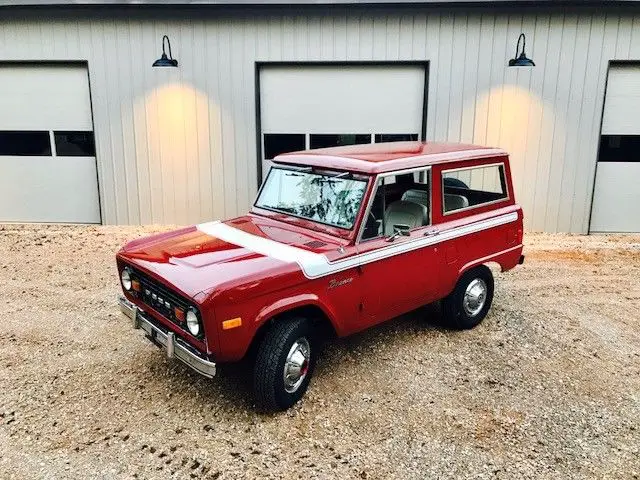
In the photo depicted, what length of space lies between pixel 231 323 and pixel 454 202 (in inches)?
111

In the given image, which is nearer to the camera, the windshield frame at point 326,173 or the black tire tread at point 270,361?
the black tire tread at point 270,361

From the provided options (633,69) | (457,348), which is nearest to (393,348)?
(457,348)

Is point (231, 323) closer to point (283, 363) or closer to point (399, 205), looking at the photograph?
point (283, 363)

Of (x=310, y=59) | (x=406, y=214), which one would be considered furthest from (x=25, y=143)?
(x=406, y=214)

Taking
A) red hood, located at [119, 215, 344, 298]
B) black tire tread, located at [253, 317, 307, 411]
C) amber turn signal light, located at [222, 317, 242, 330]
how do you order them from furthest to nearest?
1. black tire tread, located at [253, 317, 307, 411]
2. red hood, located at [119, 215, 344, 298]
3. amber turn signal light, located at [222, 317, 242, 330]

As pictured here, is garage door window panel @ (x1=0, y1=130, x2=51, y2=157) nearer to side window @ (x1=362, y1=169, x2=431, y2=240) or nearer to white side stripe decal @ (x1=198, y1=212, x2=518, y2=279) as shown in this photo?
white side stripe decal @ (x1=198, y1=212, x2=518, y2=279)

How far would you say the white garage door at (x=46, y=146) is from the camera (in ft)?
31.6

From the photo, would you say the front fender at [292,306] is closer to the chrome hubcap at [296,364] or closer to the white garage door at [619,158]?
the chrome hubcap at [296,364]

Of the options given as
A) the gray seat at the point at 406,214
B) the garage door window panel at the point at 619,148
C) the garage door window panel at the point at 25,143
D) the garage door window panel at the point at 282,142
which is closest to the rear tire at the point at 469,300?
the gray seat at the point at 406,214

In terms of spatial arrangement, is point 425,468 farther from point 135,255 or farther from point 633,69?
point 633,69

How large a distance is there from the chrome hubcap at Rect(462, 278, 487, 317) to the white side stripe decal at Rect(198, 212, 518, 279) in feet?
2.15

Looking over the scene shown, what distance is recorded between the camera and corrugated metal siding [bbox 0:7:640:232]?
898 cm

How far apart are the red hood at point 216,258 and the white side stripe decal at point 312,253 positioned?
0.07 meters

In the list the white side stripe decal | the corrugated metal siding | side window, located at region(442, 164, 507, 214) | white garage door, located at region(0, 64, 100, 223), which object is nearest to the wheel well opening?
the white side stripe decal
